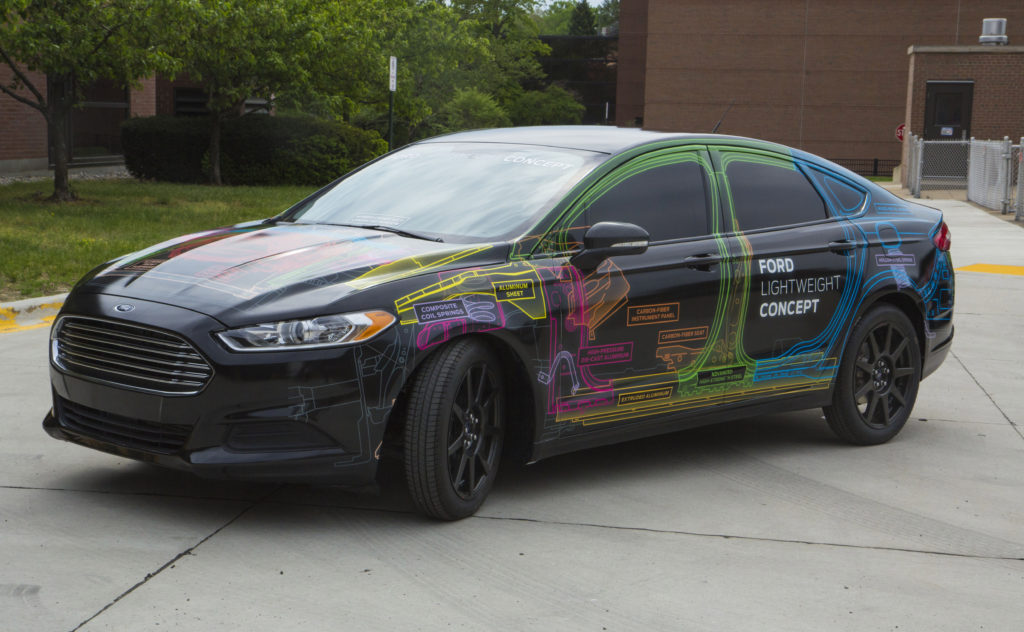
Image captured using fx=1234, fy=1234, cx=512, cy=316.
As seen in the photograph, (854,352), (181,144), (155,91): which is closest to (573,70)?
(155,91)

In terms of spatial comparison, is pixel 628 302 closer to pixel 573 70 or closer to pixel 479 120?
pixel 479 120

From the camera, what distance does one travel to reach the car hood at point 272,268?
14.9 ft

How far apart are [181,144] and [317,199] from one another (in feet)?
67.4

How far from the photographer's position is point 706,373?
5758mm

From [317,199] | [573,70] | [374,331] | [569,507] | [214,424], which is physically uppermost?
[573,70]

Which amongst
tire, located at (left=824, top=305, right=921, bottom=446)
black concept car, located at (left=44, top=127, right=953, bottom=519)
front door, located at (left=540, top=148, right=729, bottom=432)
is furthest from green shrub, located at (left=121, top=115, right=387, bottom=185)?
front door, located at (left=540, top=148, right=729, bottom=432)

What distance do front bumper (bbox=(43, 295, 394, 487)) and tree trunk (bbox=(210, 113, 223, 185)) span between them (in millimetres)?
21595

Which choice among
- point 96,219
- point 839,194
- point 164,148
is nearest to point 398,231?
point 839,194

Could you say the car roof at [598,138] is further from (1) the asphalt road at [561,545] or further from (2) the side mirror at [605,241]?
(1) the asphalt road at [561,545]

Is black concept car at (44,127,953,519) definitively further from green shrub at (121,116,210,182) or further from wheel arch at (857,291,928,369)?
green shrub at (121,116,210,182)

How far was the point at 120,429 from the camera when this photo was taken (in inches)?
186

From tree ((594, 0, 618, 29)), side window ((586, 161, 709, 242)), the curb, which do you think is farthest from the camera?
tree ((594, 0, 618, 29))

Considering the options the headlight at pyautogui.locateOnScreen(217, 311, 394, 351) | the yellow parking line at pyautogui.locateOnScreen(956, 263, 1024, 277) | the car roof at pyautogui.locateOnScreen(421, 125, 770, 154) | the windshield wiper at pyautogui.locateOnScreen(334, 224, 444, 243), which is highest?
the car roof at pyautogui.locateOnScreen(421, 125, 770, 154)

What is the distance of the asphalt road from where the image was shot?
407 centimetres
